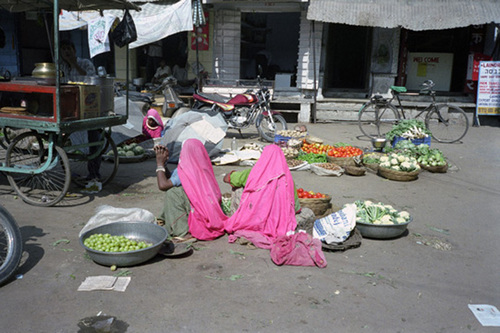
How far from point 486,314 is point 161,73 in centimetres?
1290

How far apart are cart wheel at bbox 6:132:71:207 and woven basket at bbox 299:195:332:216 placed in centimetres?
288

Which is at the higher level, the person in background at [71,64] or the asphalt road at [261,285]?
the person in background at [71,64]

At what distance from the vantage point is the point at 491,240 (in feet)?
15.7

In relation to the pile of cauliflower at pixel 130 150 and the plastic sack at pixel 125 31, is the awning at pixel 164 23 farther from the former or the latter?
the plastic sack at pixel 125 31

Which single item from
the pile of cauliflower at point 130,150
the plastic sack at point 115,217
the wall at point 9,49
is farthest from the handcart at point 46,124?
the wall at point 9,49

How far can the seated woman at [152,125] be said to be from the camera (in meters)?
8.88

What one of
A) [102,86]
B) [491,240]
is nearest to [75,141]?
[102,86]

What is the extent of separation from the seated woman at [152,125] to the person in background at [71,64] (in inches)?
75.2

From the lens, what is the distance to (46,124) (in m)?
4.89

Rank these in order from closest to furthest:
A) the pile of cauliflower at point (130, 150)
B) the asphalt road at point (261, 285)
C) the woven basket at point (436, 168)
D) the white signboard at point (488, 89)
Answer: the asphalt road at point (261, 285), the woven basket at point (436, 168), the pile of cauliflower at point (130, 150), the white signboard at point (488, 89)

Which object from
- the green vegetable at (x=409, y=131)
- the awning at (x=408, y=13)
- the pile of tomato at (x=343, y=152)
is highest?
the awning at (x=408, y=13)

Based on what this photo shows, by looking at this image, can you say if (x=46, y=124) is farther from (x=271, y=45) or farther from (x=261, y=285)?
(x=271, y=45)

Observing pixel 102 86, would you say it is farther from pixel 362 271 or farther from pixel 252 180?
pixel 362 271

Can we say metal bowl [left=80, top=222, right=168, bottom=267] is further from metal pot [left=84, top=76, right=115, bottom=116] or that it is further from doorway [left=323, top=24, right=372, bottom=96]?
doorway [left=323, top=24, right=372, bottom=96]
